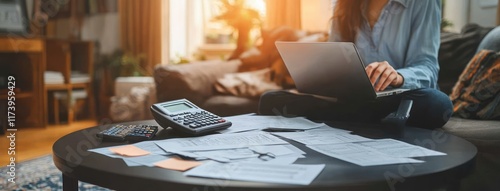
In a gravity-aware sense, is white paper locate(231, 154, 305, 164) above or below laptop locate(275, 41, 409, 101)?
below

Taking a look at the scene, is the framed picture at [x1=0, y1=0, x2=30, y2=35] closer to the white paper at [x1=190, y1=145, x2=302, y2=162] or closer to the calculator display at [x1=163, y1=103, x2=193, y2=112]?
the calculator display at [x1=163, y1=103, x2=193, y2=112]

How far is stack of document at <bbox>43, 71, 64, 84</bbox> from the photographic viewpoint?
3.41m

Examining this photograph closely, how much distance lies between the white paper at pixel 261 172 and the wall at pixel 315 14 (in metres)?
2.54

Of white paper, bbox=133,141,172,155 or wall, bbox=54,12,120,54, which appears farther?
wall, bbox=54,12,120,54

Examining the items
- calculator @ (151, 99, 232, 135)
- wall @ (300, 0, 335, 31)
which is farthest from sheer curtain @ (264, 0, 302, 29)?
calculator @ (151, 99, 232, 135)

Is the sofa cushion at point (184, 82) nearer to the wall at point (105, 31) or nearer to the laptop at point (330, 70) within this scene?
the laptop at point (330, 70)

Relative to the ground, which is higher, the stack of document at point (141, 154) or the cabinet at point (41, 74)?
the stack of document at point (141, 154)

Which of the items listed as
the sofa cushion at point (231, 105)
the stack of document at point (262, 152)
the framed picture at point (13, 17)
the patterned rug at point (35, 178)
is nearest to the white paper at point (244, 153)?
the stack of document at point (262, 152)

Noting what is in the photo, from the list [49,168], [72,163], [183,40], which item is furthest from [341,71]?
[183,40]

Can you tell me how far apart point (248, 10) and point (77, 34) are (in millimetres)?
1631

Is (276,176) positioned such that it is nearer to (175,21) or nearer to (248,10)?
(248,10)

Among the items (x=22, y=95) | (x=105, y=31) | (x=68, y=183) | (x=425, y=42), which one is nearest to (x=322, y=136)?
(x=68, y=183)

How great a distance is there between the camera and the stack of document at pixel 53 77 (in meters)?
3.41

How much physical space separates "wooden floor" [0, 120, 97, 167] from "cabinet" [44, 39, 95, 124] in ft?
0.45
